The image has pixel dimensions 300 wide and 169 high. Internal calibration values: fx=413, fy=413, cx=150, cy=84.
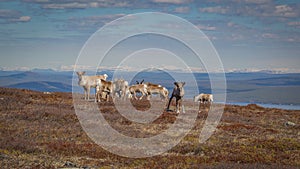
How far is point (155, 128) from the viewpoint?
27.1m

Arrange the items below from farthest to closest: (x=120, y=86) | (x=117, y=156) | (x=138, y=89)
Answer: (x=138, y=89)
(x=120, y=86)
(x=117, y=156)

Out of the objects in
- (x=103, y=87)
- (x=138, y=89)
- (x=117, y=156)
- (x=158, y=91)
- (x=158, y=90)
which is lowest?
(x=117, y=156)

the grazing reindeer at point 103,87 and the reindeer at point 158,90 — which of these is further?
the reindeer at point 158,90

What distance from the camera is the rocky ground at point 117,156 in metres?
16.6

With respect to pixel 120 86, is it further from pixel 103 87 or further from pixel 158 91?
pixel 158 91

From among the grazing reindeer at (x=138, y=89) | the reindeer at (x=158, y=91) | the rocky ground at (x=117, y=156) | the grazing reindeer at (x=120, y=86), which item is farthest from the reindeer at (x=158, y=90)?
the rocky ground at (x=117, y=156)

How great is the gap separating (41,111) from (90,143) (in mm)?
10605

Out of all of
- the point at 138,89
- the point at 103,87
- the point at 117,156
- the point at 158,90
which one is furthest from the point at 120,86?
the point at 117,156

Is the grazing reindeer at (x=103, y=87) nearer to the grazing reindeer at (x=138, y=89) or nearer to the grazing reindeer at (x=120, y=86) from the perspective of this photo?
the grazing reindeer at (x=120, y=86)

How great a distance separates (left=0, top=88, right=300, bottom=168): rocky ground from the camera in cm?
1659

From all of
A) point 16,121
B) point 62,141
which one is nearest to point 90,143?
point 62,141

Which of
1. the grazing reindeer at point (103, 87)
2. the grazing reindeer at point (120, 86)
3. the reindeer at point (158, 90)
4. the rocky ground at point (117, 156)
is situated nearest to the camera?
the rocky ground at point (117, 156)

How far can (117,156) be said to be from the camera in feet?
59.5

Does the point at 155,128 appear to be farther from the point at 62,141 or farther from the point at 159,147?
the point at 62,141
